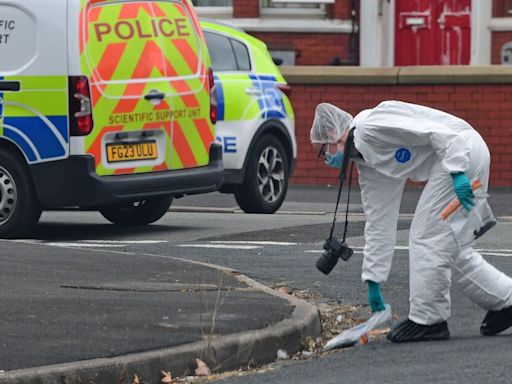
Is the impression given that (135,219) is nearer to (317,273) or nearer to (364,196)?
(317,273)

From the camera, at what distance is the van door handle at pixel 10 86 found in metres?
12.6

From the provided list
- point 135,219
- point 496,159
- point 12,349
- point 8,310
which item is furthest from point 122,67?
point 496,159

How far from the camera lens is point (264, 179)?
50.9 feet

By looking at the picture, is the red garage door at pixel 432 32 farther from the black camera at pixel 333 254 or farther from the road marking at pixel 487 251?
the black camera at pixel 333 254

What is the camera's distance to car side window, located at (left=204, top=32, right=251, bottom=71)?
1531cm

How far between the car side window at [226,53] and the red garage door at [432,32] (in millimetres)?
8950

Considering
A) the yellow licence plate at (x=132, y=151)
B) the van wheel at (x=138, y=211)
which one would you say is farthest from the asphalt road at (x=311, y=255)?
the yellow licence plate at (x=132, y=151)

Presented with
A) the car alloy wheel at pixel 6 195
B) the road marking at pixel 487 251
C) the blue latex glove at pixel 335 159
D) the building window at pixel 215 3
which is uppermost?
the building window at pixel 215 3

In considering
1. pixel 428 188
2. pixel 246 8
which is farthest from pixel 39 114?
pixel 246 8

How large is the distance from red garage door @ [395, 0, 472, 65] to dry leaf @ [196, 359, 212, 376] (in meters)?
16.9

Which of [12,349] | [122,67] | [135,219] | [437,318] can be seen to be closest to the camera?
[12,349]

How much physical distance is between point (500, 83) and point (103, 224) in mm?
6344

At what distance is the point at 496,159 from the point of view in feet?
63.2

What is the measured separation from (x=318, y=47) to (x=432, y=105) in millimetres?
4892
